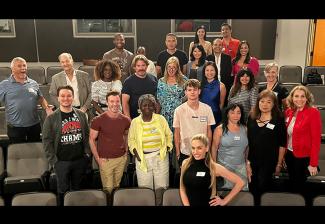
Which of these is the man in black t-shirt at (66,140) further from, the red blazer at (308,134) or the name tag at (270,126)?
the red blazer at (308,134)

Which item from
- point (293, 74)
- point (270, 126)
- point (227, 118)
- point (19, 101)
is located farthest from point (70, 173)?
point (293, 74)

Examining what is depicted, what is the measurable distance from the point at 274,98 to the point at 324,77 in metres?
3.42

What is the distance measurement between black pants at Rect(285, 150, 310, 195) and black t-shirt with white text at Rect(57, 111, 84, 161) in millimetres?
2075

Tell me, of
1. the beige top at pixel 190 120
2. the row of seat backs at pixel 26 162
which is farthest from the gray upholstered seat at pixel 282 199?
the row of seat backs at pixel 26 162

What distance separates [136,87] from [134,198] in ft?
4.29

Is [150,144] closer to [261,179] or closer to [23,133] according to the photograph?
[261,179]

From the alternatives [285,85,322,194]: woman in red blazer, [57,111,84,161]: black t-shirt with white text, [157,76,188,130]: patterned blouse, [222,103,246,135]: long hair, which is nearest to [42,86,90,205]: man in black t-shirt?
[57,111,84,161]: black t-shirt with white text

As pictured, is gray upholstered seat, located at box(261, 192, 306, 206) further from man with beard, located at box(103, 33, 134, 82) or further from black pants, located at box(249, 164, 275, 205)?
man with beard, located at box(103, 33, 134, 82)

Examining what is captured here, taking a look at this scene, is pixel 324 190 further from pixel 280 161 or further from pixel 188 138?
pixel 188 138

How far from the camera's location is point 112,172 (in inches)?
146

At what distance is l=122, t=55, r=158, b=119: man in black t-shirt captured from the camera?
163 inches

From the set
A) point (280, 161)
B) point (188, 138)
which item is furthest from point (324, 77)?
point (188, 138)

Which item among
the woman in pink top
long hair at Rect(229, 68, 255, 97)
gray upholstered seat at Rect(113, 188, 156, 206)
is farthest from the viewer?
the woman in pink top

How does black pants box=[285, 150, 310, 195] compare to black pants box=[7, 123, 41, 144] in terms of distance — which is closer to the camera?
black pants box=[285, 150, 310, 195]
